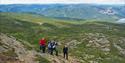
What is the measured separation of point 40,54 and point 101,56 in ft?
162

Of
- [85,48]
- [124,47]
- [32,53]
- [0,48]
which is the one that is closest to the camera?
[0,48]

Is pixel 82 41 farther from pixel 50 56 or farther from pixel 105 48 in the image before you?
pixel 50 56

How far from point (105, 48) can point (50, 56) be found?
216 ft

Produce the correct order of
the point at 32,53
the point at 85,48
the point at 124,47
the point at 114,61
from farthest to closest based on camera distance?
the point at 124,47 → the point at 85,48 → the point at 114,61 → the point at 32,53

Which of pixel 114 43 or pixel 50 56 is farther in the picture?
pixel 114 43

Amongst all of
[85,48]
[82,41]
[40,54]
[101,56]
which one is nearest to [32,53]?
[40,54]

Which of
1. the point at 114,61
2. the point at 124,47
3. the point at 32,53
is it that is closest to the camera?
the point at 32,53

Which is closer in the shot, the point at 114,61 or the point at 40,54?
the point at 40,54

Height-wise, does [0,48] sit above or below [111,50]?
above

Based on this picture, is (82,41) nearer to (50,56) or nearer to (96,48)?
(96,48)

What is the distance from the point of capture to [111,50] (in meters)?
127

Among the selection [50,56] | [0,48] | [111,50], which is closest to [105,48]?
[111,50]

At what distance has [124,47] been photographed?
138750 millimetres

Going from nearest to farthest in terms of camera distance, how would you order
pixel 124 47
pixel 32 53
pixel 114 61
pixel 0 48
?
pixel 0 48 < pixel 32 53 < pixel 114 61 < pixel 124 47
